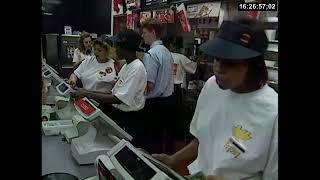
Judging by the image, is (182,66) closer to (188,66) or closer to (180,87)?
(188,66)

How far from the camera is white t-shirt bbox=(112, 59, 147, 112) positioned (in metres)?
2.78

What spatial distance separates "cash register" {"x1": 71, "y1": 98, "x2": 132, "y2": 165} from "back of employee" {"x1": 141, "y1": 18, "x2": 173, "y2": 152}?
3.96 feet

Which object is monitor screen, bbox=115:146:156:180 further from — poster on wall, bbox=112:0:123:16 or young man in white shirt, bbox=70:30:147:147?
poster on wall, bbox=112:0:123:16

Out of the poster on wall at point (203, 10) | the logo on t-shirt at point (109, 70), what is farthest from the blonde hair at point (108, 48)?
the poster on wall at point (203, 10)

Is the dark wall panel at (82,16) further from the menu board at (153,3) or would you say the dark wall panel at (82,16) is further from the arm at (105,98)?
the arm at (105,98)

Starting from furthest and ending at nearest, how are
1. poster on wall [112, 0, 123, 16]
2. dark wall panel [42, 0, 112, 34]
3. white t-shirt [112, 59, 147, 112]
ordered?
dark wall panel [42, 0, 112, 34] → poster on wall [112, 0, 123, 16] → white t-shirt [112, 59, 147, 112]

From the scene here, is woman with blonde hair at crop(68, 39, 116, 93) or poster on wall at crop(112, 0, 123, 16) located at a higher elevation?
poster on wall at crop(112, 0, 123, 16)

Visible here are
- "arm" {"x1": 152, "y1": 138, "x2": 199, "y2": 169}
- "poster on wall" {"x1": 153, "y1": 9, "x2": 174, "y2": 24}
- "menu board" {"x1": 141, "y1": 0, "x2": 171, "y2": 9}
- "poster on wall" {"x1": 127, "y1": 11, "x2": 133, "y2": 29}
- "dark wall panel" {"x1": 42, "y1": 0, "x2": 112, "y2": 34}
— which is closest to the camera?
"arm" {"x1": 152, "y1": 138, "x2": 199, "y2": 169}

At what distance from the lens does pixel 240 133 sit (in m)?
1.37

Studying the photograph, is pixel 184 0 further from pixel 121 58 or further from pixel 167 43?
Answer: pixel 121 58

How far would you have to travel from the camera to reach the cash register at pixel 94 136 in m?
2.00

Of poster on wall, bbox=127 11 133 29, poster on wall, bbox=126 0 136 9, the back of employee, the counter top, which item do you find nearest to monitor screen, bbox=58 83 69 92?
the counter top

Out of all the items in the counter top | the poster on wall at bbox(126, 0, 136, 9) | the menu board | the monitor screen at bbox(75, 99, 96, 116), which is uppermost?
the poster on wall at bbox(126, 0, 136, 9)
